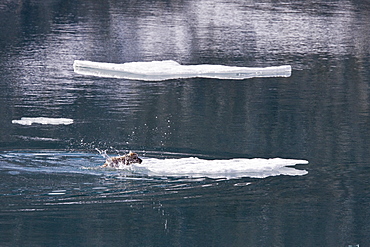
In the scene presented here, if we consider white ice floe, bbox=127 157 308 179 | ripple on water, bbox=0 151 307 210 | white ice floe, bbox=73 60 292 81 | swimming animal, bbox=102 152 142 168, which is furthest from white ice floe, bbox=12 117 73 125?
white ice floe, bbox=73 60 292 81

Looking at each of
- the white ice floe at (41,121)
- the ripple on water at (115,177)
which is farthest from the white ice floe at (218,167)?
the white ice floe at (41,121)

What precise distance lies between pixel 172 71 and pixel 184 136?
261 inches

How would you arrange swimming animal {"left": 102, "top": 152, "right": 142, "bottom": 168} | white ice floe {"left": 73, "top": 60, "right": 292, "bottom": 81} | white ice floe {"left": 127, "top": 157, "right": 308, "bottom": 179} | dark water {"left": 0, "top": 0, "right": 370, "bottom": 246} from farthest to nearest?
1. white ice floe {"left": 73, "top": 60, "right": 292, "bottom": 81}
2. swimming animal {"left": 102, "top": 152, "right": 142, "bottom": 168}
3. white ice floe {"left": 127, "top": 157, "right": 308, "bottom": 179}
4. dark water {"left": 0, "top": 0, "right": 370, "bottom": 246}

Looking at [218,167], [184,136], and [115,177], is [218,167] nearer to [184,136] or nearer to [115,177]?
[115,177]

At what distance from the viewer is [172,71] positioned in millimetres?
20641

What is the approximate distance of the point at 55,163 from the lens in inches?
473

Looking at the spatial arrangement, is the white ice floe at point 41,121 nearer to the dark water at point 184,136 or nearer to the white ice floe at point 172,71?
the dark water at point 184,136

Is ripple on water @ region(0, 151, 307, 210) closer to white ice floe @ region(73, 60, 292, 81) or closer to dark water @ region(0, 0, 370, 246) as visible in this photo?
dark water @ region(0, 0, 370, 246)

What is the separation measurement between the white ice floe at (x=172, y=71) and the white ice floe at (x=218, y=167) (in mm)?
8483

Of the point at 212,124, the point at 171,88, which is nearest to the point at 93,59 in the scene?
the point at 171,88

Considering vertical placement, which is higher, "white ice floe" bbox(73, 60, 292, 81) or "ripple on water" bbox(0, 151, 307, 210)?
"ripple on water" bbox(0, 151, 307, 210)

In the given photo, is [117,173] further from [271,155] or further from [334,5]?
[334,5]

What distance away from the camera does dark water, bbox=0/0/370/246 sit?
943 cm

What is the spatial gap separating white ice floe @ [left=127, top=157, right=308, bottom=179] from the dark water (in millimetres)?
194
